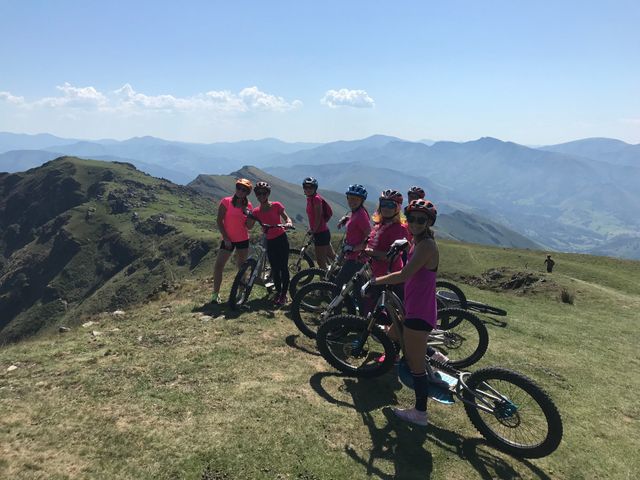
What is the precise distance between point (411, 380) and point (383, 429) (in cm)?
105

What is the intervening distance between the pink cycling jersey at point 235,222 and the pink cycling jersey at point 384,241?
17.0 feet

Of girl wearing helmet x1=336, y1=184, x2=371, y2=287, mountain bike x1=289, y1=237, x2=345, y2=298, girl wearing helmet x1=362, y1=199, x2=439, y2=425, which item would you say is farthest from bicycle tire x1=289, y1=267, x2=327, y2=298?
girl wearing helmet x1=362, y1=199, x2=439, y2=425

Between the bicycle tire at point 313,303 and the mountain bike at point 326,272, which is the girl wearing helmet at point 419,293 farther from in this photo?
the mountain bike at point 326,272

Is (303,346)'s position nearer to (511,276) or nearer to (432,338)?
(432,338)

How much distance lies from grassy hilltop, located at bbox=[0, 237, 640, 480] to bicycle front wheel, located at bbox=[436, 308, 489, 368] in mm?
631

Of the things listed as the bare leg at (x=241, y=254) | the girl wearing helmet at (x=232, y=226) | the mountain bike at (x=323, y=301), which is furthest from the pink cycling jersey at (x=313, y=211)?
the mountain bike at (x=323, y=301)

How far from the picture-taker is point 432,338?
8180 millimetres

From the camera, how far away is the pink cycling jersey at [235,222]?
12.4 m

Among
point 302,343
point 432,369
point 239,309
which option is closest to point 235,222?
point 239,309

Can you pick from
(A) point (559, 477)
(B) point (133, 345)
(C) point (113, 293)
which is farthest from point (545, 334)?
(C) point (113, 293)

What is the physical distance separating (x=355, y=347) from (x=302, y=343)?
7.22ft

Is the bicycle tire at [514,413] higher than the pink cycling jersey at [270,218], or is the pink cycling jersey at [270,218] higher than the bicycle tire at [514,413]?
the pink cycling jersey at [270,218]

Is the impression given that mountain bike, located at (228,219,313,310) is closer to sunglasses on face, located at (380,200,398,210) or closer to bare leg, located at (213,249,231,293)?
bare leg, located at (213,249,231,293)

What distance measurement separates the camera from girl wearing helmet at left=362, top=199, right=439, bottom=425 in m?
6.19
